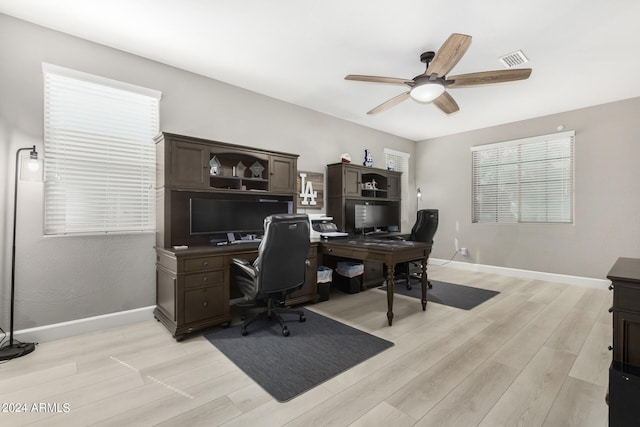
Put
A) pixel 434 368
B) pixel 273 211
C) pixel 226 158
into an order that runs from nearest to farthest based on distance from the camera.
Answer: pixel 434 368, pixel 226 158, pixel 273 211

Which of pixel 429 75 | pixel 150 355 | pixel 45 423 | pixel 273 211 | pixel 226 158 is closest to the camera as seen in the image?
pixel 45 423

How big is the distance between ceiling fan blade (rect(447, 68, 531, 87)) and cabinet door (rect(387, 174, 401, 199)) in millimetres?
2859

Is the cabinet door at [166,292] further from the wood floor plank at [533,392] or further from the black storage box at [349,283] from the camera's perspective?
the wood floor plank at [533,392]

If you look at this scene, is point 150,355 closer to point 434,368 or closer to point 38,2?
point 434,368

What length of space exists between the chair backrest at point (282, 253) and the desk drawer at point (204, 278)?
0.48 meters

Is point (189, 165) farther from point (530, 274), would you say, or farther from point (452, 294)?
point (530, 274)

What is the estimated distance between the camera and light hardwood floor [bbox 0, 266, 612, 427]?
163 centimetres

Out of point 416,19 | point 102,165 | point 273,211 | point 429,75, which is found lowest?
point 273,211

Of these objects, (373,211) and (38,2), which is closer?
(38,2)

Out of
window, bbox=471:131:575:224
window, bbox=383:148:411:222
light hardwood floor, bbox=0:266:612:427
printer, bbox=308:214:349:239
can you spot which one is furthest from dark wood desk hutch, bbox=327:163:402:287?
window, bbox=471:131:575:224

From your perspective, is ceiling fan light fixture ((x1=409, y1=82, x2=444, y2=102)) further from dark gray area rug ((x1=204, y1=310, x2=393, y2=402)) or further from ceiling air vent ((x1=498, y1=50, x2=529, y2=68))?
dark gray area rug ((x1=204, y1=310, x2=393, y2=402))

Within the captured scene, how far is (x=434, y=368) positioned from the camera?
7.00 feet

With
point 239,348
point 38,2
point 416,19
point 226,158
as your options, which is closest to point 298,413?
point 239,348

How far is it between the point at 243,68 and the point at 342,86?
131cm
